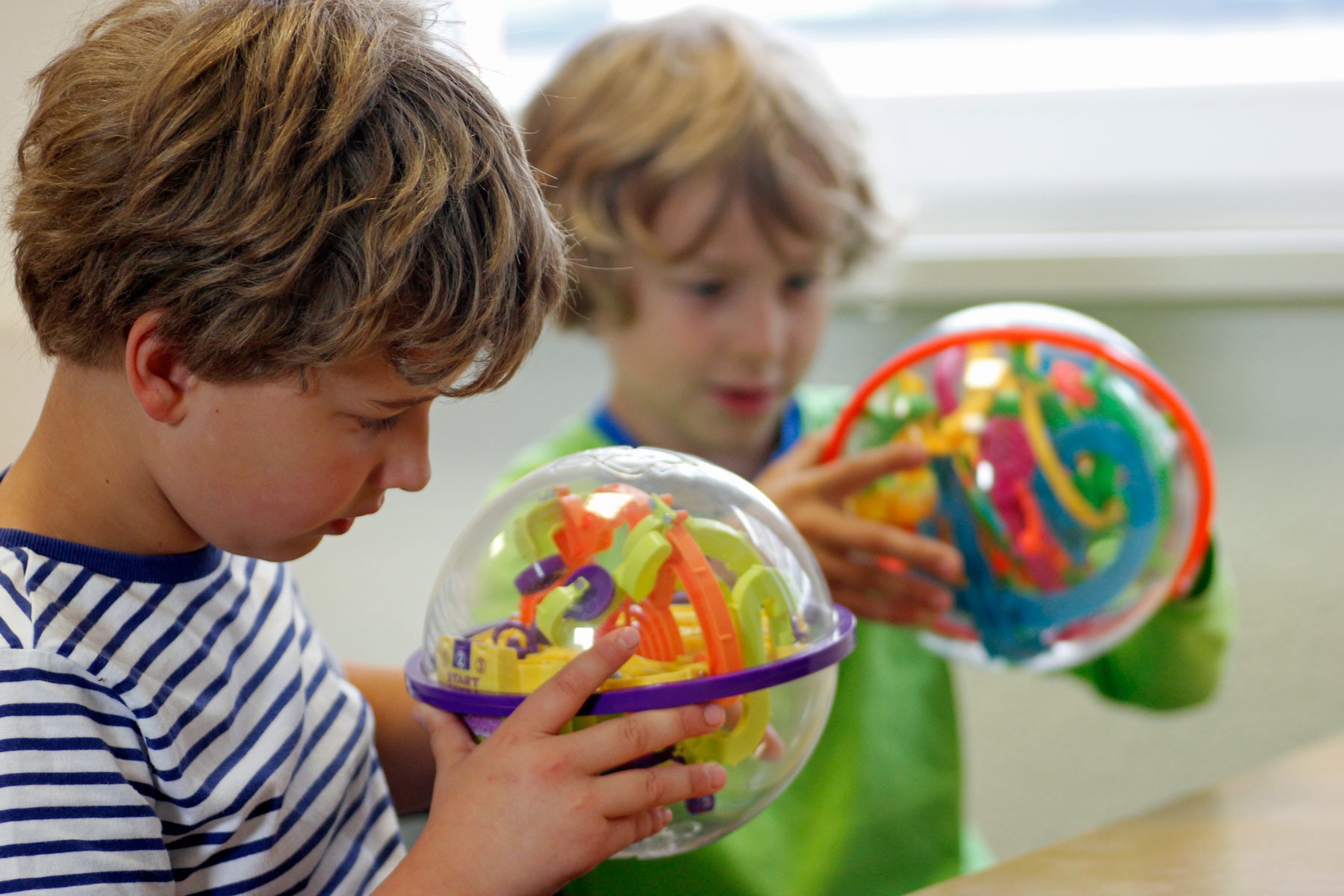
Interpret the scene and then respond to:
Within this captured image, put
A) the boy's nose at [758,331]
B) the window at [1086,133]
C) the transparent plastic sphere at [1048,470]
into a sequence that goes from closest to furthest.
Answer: the transparent plastic sphere at [1048,470], the boy's nose at [758,331], the window at [1086,133]

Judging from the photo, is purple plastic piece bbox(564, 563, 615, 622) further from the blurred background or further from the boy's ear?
the blurred background

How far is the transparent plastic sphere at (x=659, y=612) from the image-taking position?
52cm

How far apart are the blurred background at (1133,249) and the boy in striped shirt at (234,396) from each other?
2.56ft

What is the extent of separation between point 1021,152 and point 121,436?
1.08 m

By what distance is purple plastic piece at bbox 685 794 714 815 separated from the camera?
1.82 feet

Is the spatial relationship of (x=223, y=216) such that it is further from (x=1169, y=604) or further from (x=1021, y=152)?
(x=1021, y=152)

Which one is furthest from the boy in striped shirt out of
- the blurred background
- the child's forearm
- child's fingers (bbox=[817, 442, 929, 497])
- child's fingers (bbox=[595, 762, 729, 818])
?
the blurred background

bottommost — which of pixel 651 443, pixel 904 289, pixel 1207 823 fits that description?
pixel 1207 823

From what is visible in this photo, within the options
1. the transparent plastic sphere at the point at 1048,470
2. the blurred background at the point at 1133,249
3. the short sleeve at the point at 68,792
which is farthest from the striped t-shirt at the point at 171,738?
the blurred background at the point at 1133,249

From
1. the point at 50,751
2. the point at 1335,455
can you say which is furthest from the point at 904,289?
the point at 50,751

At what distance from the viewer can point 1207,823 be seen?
0.66m

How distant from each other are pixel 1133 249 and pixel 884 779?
64 cm

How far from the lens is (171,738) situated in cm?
58

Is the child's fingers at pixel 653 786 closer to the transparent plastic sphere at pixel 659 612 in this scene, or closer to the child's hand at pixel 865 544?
the transparent plastic sphere at pixel 659 612
